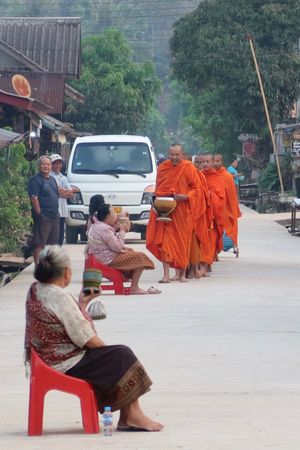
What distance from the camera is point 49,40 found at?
46.2 meters

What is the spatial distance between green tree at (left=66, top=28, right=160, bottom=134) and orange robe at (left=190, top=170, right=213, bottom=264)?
124 feet

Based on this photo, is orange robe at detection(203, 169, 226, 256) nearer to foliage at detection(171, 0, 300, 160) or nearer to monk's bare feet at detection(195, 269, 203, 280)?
monk's bare feet at detection(195, 269, 203, 280)

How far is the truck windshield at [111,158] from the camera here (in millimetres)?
27266

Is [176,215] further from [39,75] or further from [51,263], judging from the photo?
[39,75]

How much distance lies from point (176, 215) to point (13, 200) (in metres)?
2.97

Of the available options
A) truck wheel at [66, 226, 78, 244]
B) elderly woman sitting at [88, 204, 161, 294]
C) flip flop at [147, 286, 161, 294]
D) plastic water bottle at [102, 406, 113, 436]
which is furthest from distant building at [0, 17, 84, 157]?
plastic water bottle at [102, 406, 113, 436]

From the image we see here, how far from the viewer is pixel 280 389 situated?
31.6 feet

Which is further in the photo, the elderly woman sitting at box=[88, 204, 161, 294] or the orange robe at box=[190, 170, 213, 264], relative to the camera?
the orange robe at box=[190, 170, 213, 264]

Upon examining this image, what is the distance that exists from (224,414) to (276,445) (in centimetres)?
104

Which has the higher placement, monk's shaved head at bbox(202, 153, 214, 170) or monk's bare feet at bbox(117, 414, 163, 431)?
monk's shaved head at bbox(202, 153, 214, 170)

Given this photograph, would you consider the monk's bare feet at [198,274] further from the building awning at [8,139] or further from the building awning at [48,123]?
the building awning at [48,123]

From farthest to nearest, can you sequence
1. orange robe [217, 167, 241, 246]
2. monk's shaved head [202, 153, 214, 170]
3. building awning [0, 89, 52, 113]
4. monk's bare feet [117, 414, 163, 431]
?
1. building awning [0, 89, 52, 113]
2. orange robe [217, 167, 241, 246]
3. monk's shaved head [202, 153, 214, 170]
4. monk's bare feet [117, 414, 163, 431]

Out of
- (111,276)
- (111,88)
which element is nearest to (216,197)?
(111,276)

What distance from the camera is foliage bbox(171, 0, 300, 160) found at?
53.3 m
